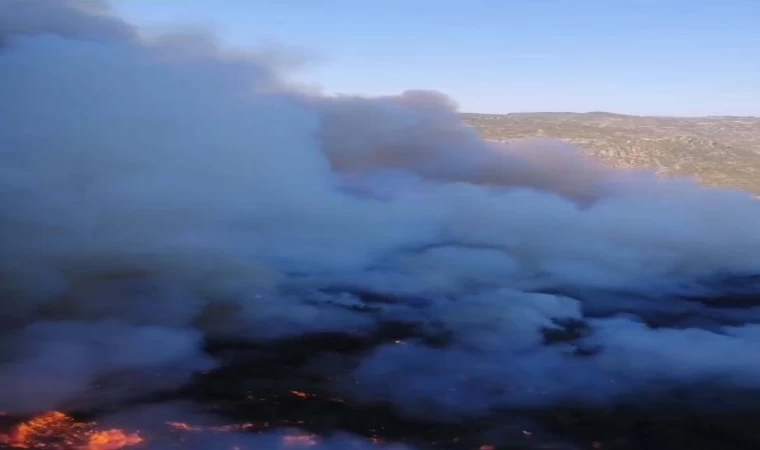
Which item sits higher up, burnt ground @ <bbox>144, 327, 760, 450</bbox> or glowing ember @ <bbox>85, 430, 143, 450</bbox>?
glowing ember @ <bbox>85, 430, 143, 450</bbox>

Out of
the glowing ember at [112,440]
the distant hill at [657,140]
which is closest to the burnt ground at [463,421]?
the glowing ember at [112,440]

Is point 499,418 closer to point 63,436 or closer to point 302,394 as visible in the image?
point 302,394

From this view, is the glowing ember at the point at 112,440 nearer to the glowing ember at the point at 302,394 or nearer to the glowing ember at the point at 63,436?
the glowing ember at the point at 63,436

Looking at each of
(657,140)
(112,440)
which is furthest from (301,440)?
(657,140)

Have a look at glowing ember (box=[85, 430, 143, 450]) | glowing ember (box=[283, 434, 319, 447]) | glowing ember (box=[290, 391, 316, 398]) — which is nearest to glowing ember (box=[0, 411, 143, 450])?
glowing ember (box=[85, 430, 143, 450])

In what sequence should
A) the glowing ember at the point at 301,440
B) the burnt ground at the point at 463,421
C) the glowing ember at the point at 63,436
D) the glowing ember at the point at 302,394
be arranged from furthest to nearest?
the glowing ember at the point at 302,394 → the burnt ground at the point at 463,421 → the glowing ember at the point at 301,440 → the glowing ember at the point at 63,436

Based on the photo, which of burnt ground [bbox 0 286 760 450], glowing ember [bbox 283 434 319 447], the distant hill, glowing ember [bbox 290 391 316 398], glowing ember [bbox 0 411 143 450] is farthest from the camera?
the distant hill

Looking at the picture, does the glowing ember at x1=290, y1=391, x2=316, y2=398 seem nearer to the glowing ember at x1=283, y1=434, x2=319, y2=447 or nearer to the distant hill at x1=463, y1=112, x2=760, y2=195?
the glowing ember at x1=283, y1=434, x2=319, y2=447
